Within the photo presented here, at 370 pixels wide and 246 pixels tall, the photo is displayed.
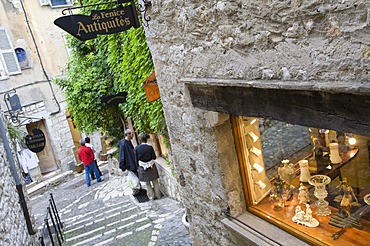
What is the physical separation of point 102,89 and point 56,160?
617cm

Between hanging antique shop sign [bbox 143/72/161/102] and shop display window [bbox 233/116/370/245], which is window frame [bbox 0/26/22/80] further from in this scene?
shop display window [bbox 233/116/370/245]

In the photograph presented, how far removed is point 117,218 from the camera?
22.5 feet

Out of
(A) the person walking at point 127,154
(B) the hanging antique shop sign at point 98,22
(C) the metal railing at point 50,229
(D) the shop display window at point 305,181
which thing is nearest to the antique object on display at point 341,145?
(D) the shop display window at point 305,181

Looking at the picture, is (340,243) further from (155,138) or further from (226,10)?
(155,138)

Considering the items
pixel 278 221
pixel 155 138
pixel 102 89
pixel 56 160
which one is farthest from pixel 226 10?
pixel 56 160

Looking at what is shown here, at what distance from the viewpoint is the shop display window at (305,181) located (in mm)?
2742

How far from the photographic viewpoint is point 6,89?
11898 millimetres

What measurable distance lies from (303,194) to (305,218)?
37 cm

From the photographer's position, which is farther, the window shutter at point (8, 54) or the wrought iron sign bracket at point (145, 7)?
the window shutter at point (8, 54)

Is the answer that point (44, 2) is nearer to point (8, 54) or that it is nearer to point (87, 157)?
point (8, 54)

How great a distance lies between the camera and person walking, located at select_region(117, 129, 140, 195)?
746 cm

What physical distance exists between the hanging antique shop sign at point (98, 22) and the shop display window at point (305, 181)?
1.49m

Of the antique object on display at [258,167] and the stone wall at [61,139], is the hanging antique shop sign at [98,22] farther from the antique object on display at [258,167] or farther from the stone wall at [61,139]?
the stone wall at [61,139]

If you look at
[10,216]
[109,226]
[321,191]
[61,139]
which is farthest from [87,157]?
[321,191]
